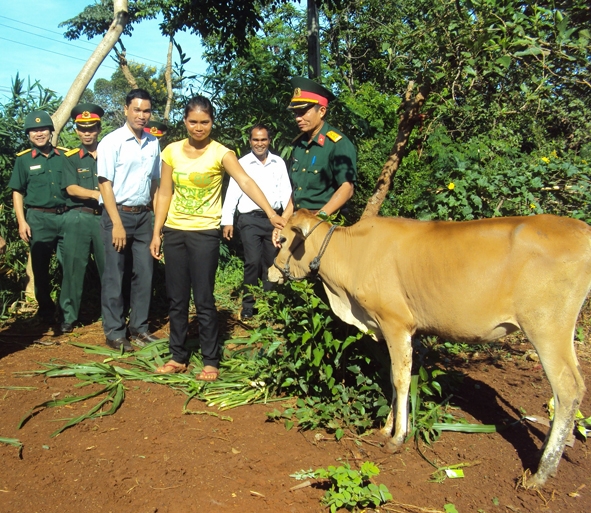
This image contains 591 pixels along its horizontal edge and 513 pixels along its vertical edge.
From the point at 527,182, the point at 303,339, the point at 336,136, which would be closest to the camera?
the point at 303,339

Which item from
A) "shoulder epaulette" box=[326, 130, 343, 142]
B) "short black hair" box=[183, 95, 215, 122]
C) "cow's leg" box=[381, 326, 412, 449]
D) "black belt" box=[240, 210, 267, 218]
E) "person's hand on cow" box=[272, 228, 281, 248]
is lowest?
"cow's leg" box=[381, 326, 412, 449]

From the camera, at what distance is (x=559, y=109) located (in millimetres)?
8891

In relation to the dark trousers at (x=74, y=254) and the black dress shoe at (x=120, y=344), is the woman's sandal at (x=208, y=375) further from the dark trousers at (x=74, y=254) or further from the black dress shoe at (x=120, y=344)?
the dark trousers at (x=74, y=254)

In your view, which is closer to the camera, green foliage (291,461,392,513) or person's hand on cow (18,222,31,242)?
green foliage (291,461,392,513)

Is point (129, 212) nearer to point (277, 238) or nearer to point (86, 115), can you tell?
point (86, 115)

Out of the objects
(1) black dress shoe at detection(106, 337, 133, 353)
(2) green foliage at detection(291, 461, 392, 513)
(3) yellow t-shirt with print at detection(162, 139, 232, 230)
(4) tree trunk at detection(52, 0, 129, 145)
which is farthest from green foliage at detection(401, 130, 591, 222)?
(4) tree trunk at detection(52, 0, 129, 145)

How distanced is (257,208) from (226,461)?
12.6 ft

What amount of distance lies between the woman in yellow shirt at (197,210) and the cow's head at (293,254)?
0.38m

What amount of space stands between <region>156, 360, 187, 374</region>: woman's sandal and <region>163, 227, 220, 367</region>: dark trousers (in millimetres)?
317

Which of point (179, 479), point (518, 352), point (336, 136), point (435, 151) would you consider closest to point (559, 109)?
point (435, 151)

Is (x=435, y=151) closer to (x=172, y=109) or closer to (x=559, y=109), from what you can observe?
(x=559, y=109)

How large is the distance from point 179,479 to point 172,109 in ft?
23.9

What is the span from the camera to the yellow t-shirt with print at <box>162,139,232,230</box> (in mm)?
A: 5195

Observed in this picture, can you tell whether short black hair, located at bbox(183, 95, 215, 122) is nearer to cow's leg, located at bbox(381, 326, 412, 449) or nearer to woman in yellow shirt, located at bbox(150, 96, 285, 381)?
woman in yellow shirt, located at bbox(150, 96, 285, 381)
